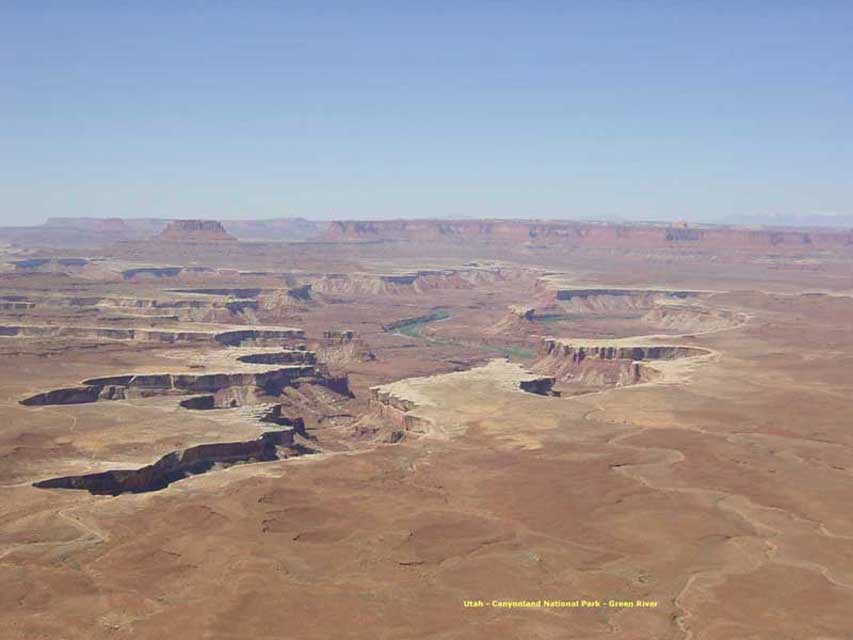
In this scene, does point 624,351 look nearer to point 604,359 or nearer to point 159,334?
point 604,359

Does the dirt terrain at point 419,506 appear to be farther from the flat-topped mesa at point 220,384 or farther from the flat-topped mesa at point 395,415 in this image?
the flat-topped mesa at point 395,415

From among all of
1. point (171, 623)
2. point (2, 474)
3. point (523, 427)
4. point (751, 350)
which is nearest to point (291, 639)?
point (171, 623)

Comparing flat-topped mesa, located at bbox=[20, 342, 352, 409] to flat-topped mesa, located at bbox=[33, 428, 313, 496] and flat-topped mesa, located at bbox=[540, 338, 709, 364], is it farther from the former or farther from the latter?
flat-topped mesa, located at bbox=[540, 338, 709, 364]

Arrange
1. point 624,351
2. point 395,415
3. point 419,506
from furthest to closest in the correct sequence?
point 624,351, point 395,415, point 419,506

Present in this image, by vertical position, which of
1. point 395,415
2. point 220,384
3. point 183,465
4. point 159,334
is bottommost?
point 395,415

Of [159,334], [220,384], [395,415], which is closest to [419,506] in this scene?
[395,415]

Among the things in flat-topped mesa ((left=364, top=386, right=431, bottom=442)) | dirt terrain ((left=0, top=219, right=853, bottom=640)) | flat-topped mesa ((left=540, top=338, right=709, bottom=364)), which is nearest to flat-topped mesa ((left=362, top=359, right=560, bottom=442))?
flat-topped mesa ((left=364, top=386, right=431, bottom=442))

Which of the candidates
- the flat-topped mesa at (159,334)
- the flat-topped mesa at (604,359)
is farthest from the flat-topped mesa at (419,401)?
the flat-topped mesa at (159,334)

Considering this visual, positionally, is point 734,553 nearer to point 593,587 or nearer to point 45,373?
point 593,587

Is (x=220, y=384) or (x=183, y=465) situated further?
(x=220, y=384)
